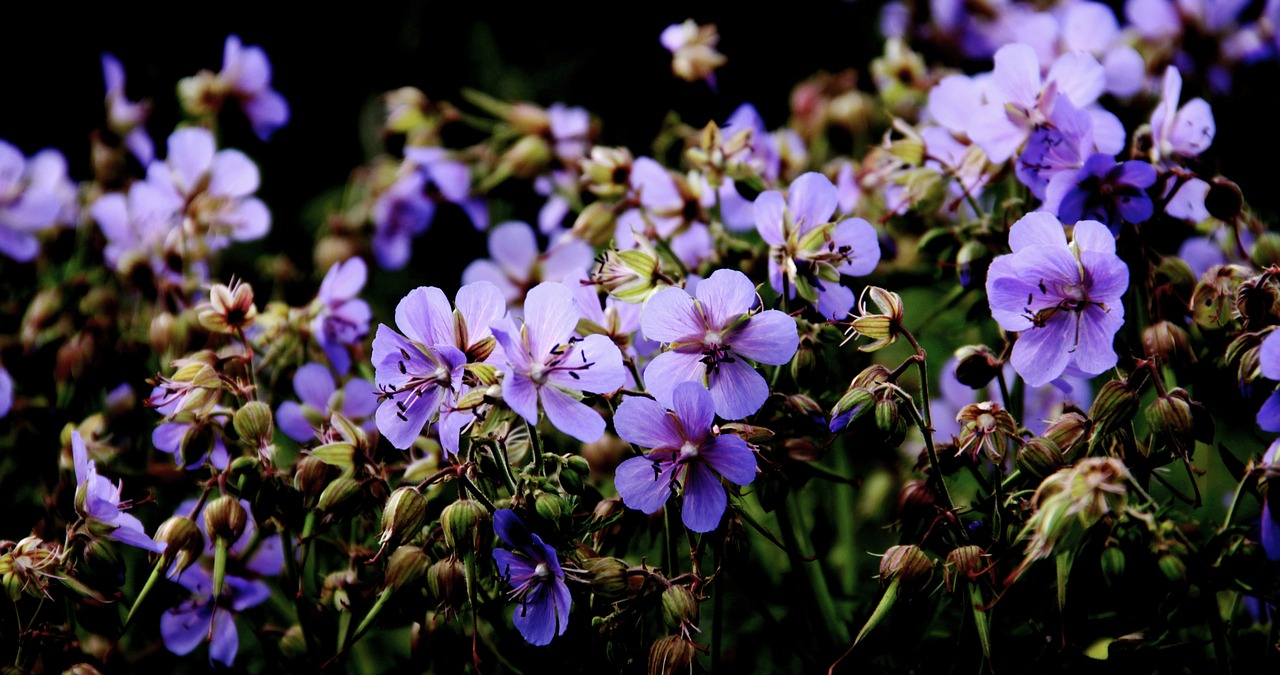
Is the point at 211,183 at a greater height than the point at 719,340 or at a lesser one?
lesser

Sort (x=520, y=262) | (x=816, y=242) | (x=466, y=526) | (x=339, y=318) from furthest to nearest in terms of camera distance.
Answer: (x=520, y=262) → (x=339, y=318) → (x=816, y=242) → (x=466, y=526)

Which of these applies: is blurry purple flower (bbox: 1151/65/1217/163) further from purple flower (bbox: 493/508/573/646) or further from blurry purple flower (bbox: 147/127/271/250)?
blurry purple flower (bbox: 147/127/271/250)

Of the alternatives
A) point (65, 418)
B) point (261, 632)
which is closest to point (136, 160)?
point (65, 418)

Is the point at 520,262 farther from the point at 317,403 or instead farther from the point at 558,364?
the point at 558,364

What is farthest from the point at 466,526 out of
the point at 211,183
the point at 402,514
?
the point at 211,183

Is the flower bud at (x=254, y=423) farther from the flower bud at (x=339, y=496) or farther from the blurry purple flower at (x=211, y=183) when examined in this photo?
the blurry purple flower at (x=211, y=183)

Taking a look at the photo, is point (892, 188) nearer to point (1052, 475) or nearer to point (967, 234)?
point (967, 234)
